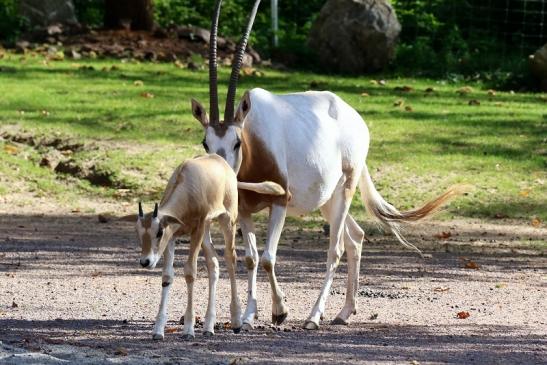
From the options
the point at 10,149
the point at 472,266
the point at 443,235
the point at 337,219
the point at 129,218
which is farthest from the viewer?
the point at 10,149

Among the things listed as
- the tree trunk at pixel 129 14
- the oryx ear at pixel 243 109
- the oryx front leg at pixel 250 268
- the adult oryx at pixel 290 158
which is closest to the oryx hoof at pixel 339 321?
the adult oryx at pixel 290 158

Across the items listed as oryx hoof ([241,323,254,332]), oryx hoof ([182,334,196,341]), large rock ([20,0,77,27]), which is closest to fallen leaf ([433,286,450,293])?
oryx hoof ([241,323,254,332])

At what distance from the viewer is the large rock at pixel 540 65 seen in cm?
2103

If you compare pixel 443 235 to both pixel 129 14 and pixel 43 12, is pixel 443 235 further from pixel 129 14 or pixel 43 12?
pixel 43 12

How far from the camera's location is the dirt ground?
25.3ft

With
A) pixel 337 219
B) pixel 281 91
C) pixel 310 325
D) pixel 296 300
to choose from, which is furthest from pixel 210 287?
pixel 281 91

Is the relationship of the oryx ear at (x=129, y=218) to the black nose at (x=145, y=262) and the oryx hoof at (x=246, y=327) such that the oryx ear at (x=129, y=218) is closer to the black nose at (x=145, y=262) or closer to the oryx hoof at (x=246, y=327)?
the oryx hoof at (x=246, y=327)

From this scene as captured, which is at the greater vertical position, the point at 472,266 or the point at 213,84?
the point at 213,84

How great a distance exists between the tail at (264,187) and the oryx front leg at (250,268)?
35cm

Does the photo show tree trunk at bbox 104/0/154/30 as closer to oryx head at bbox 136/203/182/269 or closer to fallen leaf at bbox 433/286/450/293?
fallen leaf at bbox 433/286/450/293

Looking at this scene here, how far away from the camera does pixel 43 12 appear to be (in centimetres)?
2328

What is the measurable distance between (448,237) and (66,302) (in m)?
5.07

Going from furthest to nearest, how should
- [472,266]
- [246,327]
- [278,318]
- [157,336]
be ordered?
[472,266] → [278,318] → [246,327] → [157,336]

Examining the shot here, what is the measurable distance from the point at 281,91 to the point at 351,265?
9.49 m
